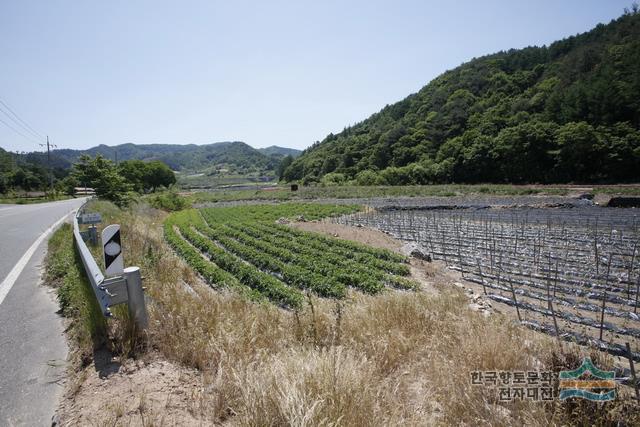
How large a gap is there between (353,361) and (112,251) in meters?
3.56

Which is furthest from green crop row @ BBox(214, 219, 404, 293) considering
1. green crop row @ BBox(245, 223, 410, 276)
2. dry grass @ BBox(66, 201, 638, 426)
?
dry grass @ BBox(66, 201, 638, 426)

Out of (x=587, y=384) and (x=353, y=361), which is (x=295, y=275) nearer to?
(x=353, y=361)

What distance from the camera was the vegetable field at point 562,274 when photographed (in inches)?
243

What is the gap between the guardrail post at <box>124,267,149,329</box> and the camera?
141 inches

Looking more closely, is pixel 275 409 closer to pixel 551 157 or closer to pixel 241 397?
pixel 241 397

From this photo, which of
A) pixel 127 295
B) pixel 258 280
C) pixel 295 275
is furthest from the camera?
pixel 295 275

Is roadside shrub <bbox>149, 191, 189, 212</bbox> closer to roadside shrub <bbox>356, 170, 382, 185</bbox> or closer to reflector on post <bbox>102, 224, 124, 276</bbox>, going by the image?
reflector on post <bbox>102, 224, 124, 276</bbox>

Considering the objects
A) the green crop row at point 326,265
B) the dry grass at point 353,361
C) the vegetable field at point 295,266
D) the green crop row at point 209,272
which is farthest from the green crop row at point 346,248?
the dry grass at point 353,361

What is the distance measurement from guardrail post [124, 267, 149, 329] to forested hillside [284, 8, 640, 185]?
58590mm

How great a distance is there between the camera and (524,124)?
188 feet

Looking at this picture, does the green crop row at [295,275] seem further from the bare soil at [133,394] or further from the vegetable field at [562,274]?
the bare soil at [133,394]

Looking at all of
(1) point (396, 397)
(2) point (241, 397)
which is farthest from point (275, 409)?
(1) point (396, 397)

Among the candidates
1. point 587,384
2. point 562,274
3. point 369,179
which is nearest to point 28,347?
point 587,384

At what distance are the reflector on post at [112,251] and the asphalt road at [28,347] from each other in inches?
45.9
